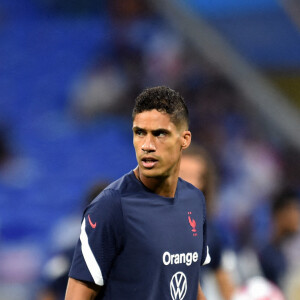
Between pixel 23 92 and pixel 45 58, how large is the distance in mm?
640

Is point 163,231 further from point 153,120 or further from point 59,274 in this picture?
point 59,274

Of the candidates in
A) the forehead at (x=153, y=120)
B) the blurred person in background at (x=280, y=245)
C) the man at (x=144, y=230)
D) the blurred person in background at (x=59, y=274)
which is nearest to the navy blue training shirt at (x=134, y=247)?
the man at (x=144, y=230)

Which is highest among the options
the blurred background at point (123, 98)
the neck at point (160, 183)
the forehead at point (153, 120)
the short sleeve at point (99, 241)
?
the blurred background at point (123, 98)

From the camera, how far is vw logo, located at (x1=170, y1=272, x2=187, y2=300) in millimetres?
2447

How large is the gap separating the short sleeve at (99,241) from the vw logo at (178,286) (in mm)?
254

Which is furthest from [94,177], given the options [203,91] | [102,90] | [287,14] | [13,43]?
[287,14]

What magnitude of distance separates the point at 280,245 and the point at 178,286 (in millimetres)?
3326

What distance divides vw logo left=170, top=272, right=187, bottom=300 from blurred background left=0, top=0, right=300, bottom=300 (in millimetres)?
4921

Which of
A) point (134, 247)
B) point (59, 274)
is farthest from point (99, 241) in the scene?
point (59, 274)

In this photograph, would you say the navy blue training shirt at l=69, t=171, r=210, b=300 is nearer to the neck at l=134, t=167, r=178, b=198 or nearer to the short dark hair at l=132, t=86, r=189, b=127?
the neck at l=134, t=167, r=178, b=198

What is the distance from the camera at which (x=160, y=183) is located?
251 cm

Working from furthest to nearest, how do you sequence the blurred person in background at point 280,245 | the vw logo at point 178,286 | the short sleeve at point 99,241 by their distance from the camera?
1. the blurred person in background at point 280,245
2. the vw logo at point 178,286
3. the short sleeve at point 99,241

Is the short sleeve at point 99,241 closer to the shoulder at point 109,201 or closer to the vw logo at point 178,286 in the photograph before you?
the shoulder at point 109,201

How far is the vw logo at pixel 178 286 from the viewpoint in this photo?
2447 mm
